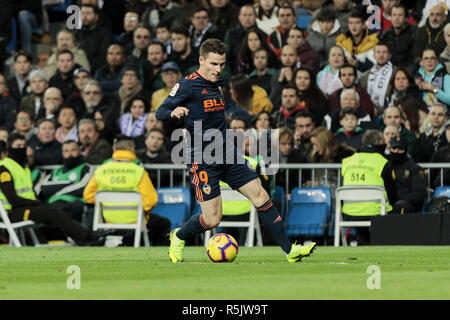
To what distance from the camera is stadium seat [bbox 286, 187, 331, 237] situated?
1634 centimetres

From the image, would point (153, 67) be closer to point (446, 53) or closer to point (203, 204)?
point (446, 53)

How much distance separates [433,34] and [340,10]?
2.23m

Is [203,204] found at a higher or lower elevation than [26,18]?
lower

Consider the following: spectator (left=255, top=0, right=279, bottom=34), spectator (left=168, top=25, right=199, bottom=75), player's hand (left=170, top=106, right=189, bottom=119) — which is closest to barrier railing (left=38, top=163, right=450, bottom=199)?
spectator (left=168, top=25, right=199, bottom=75)

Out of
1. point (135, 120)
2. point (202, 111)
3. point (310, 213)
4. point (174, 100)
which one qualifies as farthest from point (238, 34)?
point (174, 100)

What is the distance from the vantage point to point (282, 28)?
19703mm

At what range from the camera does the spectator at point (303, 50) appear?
18922 millimetres

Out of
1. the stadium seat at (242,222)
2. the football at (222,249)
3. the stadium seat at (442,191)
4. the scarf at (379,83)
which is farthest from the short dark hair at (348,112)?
the football at (222,249)

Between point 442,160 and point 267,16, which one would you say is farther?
point 267,16

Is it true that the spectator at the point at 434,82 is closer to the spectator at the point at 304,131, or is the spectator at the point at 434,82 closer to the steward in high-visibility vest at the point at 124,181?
the spectator at the point at 304,131

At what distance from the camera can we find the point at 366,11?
777 inches

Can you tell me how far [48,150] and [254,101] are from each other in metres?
3.81

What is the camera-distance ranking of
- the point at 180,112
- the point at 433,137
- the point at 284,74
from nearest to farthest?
1. the point at 180,112
2. the point at 433,137
3. the point at 284,74
